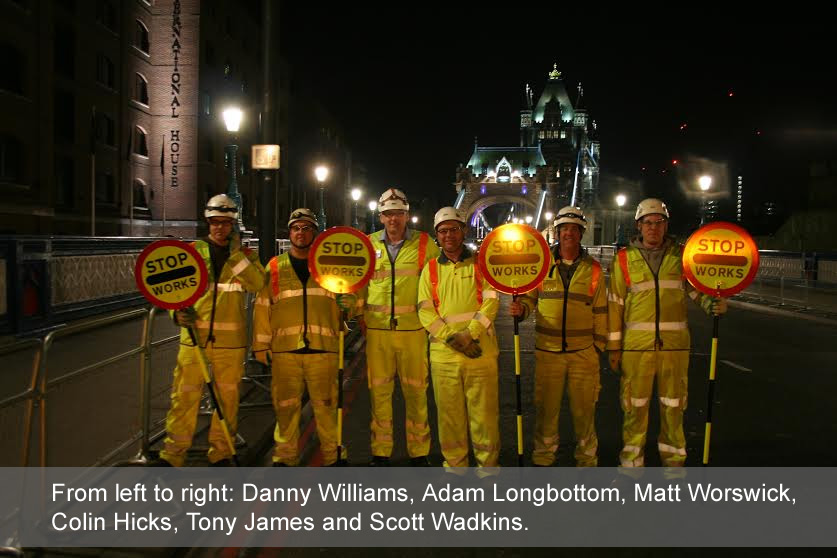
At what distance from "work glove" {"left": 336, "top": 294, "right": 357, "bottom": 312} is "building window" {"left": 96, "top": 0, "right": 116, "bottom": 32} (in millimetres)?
30588

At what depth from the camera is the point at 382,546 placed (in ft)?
14.7

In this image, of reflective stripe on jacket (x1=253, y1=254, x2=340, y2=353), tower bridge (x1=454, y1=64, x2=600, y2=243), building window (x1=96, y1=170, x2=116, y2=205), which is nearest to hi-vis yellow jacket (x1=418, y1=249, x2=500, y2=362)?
reflective stripe on jacket (x1=253, y1=254, x2=340, y2=353)

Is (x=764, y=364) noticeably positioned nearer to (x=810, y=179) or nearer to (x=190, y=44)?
(x=190, y=44)

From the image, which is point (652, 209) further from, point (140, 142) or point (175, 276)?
point (140, 142)

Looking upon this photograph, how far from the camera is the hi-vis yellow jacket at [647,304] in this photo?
555cm

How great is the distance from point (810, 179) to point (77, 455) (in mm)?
44837

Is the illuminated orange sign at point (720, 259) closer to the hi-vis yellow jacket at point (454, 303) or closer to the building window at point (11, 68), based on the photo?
the hi-vis yellow jacket at point (454, 303)

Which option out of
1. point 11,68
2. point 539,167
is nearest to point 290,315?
point 11,68

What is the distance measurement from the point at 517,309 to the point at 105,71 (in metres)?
31.8

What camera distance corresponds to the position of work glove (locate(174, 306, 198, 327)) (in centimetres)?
548

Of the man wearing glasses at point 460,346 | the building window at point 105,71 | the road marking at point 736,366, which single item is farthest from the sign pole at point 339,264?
the building window at point 105,71

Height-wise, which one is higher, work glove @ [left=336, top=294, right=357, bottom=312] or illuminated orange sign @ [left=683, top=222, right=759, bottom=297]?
illuminated orange sign @ [left=683, top=222, right=759, bottom=297]

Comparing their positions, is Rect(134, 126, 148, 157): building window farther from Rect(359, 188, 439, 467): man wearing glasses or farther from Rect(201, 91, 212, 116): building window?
Rect(359, 188, 439, 467): man wearing glasses

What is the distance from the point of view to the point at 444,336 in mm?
5520
